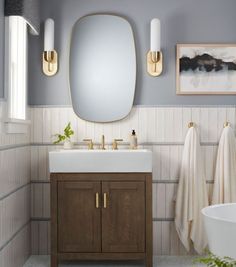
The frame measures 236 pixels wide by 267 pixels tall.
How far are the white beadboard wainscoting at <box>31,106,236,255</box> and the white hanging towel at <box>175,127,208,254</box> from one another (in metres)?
0.10

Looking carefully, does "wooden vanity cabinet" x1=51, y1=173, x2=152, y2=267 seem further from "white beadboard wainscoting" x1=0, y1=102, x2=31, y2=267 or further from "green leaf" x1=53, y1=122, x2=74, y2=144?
"green leaf" x1=53, y1=122, x2=74, y2=144

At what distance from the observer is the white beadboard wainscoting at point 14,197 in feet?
11.5

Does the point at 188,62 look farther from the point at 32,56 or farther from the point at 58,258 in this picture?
the point at 58,258

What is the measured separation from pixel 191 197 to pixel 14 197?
5.09 feet

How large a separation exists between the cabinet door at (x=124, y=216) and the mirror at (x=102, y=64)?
2.51 ft

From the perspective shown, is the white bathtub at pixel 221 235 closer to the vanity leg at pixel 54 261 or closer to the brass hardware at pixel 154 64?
the vanity leg at pixel 54 261

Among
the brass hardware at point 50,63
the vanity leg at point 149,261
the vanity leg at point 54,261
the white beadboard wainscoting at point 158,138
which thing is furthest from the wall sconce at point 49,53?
the vanity leg at point 149,261

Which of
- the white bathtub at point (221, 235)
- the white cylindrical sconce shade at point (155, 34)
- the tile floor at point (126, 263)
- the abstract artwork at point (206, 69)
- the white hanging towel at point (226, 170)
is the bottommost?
the tile floor at point (126, 263)

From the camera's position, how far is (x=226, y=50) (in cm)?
443

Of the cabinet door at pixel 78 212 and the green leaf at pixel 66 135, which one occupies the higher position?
the green leaf at pixel 66 135

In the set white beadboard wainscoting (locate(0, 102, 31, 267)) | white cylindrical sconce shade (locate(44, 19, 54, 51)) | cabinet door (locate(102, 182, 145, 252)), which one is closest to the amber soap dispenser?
cabinet door (locate(102, 182, 145, 252))

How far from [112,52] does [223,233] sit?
6.39 ft

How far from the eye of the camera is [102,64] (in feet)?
14.6

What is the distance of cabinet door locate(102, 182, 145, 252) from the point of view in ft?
13.0
